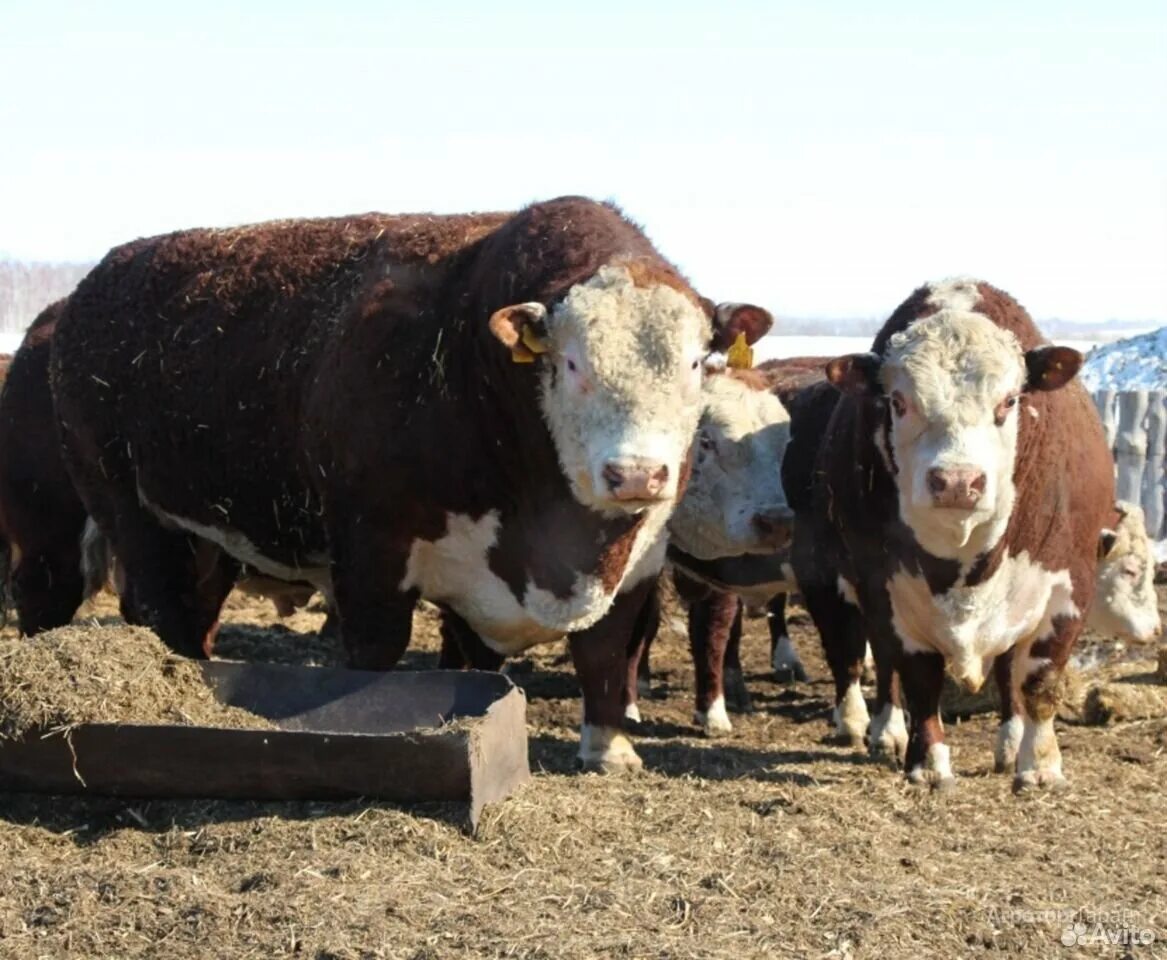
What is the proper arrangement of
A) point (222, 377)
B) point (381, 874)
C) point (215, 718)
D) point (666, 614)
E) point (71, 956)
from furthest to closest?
1. point (666, 614)
2. point (222, 377)
3. point (215, 718)
4. point (381, 874)
5. point (71, 956)

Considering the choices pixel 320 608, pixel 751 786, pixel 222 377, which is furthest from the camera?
pixel 320 608

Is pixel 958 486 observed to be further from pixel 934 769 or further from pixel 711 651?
pixel 711 651

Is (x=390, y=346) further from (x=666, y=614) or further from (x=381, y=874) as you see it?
(x=666, y=614)

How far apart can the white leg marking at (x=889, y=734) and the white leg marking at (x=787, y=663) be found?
244cm

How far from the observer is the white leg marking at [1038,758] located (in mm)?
7484

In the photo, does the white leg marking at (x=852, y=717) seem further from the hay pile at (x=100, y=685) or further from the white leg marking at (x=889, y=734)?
the hay pile at (x=100, y=685)

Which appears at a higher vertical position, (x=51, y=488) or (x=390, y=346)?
(x=390, y=346)

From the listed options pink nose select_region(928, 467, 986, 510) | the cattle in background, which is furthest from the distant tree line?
pink nose select_region(928, 467, 986, 510)

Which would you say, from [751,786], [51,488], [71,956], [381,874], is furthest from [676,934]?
[51,488]

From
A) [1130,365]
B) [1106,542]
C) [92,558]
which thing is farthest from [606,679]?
[1130,365]

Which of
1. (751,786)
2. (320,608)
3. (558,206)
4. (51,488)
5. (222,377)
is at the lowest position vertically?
(320,608)

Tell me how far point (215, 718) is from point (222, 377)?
7.46 feet

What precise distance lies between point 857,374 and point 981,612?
1.18m

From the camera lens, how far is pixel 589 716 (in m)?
7.63
